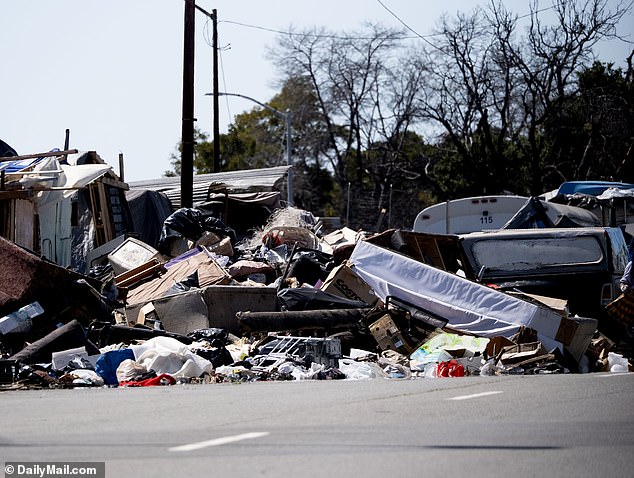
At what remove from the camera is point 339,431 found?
Answer: 6.50 m

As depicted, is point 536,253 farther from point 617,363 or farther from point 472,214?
point 472,214

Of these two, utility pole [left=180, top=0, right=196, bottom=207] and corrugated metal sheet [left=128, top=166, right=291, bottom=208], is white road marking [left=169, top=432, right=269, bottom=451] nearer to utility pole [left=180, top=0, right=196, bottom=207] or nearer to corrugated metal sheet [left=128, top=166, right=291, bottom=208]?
utility pole [left=180, top=0, right=196, bottom=207]

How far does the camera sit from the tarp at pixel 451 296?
1331 cm

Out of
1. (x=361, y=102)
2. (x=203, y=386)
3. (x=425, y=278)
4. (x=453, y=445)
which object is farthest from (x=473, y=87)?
(x=453, y=445)

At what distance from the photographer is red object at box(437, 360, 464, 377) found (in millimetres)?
12172

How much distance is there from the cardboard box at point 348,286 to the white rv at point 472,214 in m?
5.22

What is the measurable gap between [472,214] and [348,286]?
5.98m

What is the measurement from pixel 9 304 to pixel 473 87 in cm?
3321

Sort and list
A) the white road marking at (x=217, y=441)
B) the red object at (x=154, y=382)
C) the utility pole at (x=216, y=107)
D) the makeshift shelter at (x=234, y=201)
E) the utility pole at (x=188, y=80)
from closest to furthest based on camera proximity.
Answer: the white road marking at (x=217, y=441)
the red object at (x=154, y=382)
the utility pole at (x=188, y=80)
the makeshift shelter at (x=234, y=201)
the utility pole at (x=216, y=107)

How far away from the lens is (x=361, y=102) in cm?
5291

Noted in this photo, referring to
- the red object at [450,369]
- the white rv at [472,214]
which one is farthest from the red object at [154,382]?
the white rv at [472,214]

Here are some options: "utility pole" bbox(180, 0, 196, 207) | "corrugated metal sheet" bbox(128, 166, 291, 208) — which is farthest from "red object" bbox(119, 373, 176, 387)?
"corrugated metal sheet" bbox(128, 166, 291, 208)

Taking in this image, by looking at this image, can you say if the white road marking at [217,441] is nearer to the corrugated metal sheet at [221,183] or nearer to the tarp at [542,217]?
the tarp at [542,217]

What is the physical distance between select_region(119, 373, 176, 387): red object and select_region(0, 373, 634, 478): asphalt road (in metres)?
1.64
